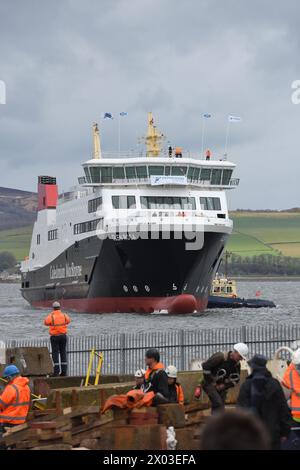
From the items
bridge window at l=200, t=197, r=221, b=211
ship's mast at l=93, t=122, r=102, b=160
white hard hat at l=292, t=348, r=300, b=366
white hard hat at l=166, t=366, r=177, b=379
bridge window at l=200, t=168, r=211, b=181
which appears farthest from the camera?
ship's mast at l=93, t=122, r=102, b=160

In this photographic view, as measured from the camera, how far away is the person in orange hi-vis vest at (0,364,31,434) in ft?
39.9

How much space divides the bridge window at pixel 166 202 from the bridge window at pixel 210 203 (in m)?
1.14

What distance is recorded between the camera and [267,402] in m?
9.79

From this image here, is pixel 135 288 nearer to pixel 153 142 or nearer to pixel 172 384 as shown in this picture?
pixel 153 142

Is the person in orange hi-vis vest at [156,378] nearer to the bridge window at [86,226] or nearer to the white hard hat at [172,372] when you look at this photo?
the white hard hat at [172,372]

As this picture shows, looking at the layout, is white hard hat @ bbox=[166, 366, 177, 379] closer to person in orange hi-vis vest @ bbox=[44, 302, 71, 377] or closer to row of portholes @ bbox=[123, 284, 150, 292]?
person in orange hi-vis vest @ bbox=[44, 302, 71, 377]

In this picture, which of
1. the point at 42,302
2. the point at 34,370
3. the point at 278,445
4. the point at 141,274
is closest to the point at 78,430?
the point at 278,445

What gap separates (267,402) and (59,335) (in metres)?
10.5

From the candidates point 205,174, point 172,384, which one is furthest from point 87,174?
point 172,384

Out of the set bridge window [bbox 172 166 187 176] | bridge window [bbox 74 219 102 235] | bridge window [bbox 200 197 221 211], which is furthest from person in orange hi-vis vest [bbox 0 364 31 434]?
bridge window [bbox 200 197 221 211]

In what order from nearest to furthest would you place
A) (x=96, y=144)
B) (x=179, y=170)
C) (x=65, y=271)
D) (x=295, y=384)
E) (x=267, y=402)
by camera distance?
(x=267, y=402), (x=295, y=384), (x=179, y=170), (x=65, y=271), (x=96, y=144)

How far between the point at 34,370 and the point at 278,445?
9967mm

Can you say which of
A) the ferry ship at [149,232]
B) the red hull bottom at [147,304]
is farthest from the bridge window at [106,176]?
the red hull bottom at [147,304]

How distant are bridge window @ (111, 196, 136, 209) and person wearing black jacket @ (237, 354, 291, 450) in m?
46.8
